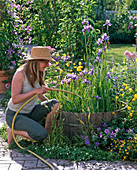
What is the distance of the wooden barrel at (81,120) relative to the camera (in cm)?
383

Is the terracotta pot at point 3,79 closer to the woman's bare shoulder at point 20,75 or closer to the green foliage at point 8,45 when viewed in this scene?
the green foliage at point 8,45

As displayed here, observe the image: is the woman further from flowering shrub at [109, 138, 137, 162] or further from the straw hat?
flowering shrub at [109, 138, 137, 162]

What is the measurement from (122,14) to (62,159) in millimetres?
9942

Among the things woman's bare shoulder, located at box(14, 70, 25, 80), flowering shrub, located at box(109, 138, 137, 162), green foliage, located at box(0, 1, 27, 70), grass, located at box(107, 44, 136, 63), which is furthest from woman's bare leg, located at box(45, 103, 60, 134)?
grass, located at box(107, 44, 136, 63)

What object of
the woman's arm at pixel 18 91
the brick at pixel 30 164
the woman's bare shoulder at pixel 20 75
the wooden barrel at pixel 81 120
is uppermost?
the woman's bare shoulder at pixel 20 75

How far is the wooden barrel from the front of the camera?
12.6 ft

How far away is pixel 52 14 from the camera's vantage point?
6.78m

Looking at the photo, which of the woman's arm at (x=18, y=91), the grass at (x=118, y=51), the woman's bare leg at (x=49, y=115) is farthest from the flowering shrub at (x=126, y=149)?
the grass at (x=118, y=51)

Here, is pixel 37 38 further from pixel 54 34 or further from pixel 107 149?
pixel 107 149

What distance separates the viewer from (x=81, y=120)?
3.85 metres

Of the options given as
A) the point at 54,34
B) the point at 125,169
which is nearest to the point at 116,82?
the point at 125,169

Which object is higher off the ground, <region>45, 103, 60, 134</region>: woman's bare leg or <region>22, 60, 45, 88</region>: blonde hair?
<region>22, 60, 45, 88</region>: blonde hair

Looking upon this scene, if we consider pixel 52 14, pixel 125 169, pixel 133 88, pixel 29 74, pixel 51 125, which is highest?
pixel 52 14

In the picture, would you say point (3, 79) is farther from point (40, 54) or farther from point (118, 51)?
point (118, 51)
